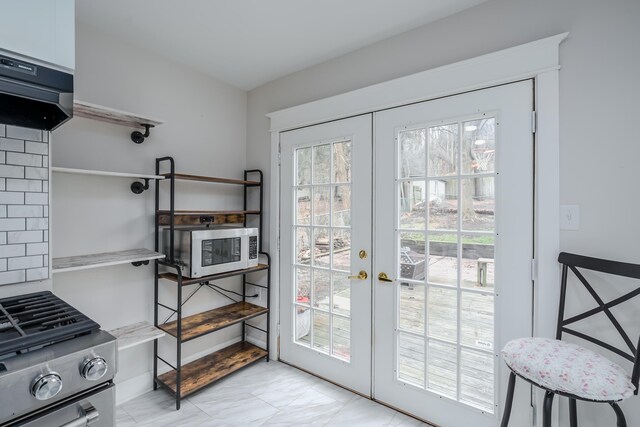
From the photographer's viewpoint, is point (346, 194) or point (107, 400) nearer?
point (107, 400)

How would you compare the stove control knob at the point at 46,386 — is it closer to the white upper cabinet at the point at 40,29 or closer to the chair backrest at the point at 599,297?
the white upper cabinet at the point at 40,29

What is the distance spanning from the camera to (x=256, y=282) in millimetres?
2820

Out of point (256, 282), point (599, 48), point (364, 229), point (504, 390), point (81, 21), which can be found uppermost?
point (81, 21)

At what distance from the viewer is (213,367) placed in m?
2.40

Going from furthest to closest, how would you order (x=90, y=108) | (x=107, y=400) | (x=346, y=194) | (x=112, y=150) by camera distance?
(x=346, y=194)
(x=112, y=150)
(x=90, y=108)
(x=107, y=400)

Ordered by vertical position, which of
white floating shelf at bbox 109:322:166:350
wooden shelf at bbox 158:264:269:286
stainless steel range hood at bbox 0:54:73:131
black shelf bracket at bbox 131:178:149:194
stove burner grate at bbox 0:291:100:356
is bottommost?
white floating shelf at bbox 109:322:166:350

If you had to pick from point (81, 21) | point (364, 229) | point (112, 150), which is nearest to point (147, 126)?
point (112, 150)

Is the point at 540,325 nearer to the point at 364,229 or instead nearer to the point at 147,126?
the point at 364,229

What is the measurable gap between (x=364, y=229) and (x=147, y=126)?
170 cm

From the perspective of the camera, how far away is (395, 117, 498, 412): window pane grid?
1.69 meters

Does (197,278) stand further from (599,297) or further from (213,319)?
(599,297)

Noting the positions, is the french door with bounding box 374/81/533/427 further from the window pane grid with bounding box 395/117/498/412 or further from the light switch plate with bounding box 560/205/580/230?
the light switch plate with bounding box 560/205/580/230

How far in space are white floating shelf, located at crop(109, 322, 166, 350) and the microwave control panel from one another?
2.65 feet

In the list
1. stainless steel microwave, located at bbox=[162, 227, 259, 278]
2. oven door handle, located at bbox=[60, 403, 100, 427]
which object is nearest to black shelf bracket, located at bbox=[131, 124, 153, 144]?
stainless steel microwave, located at bbox=[162, 227, 259, 278]
